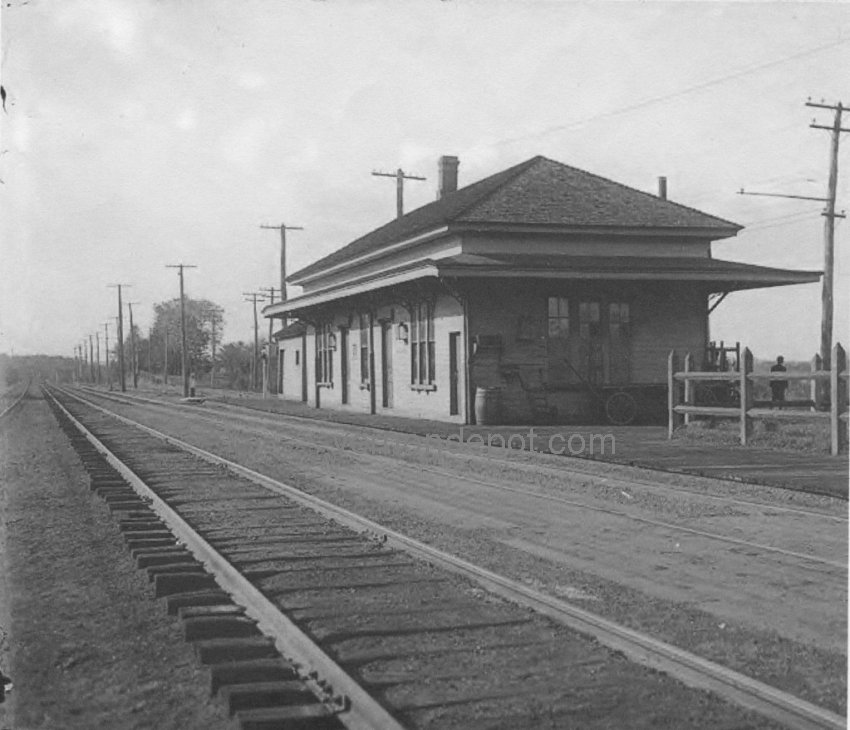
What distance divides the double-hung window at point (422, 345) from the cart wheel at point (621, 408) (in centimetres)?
514

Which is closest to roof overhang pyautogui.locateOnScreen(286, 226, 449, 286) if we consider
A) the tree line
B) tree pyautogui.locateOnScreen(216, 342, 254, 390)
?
tree pyautogui.locateOnScreen(216, 342, 254, 390)

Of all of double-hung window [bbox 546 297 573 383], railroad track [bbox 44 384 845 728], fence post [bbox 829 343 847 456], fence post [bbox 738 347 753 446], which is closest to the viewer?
railroad track [bbox 44 384 845 728]

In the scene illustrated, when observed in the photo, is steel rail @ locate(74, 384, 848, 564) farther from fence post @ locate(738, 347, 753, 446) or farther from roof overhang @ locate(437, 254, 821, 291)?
roof overhang @ locate(437, 254, 821, 291)

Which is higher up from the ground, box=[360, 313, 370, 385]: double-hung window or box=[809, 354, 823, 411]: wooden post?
box=[360, 313, 370, 385]: double-hung window

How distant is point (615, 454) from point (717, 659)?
1109cm

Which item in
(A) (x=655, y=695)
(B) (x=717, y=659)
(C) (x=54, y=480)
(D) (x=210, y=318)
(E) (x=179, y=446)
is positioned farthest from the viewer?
→ (D) (x=210, y=318)

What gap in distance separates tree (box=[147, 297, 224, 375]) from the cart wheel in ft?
274

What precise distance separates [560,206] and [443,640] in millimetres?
24290

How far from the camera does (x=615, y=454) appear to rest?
628 inches

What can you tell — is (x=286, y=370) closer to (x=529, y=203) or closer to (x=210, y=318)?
(x=529, y=203)

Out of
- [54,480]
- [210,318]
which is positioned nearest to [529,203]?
[54,480]

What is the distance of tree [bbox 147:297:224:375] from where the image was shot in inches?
4336

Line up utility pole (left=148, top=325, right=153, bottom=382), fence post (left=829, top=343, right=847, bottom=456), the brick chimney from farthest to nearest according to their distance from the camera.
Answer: utility pole (left=148, top=325, right=153, bottom=382) → the brick chimney → fence post (left=829, top=343, right=847, bottom=456)

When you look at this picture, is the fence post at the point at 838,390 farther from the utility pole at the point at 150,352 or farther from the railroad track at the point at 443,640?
the utility pole at the point at 150,352
